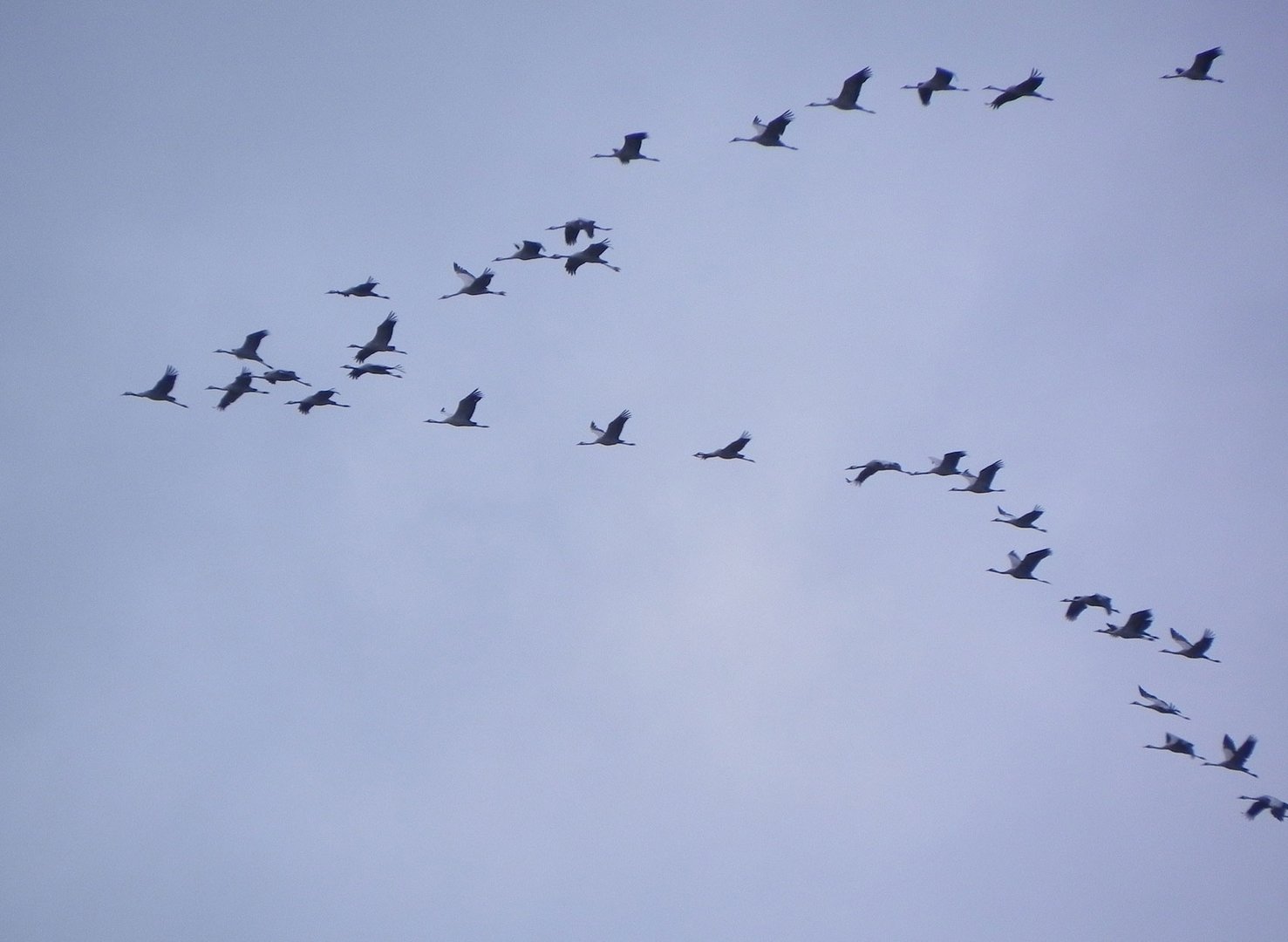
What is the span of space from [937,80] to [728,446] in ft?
34.0

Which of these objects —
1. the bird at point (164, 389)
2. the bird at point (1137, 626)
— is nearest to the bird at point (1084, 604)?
the bird at point (1137, 626)

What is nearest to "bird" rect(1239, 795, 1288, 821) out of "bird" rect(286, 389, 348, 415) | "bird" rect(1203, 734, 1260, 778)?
"bird" rect(1203, 734, 1260, 778)

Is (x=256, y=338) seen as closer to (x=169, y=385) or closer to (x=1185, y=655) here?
(x=169, y=385)

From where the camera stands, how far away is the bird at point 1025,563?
48812 mm

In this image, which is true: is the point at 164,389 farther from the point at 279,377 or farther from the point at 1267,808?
the point at 1267,808

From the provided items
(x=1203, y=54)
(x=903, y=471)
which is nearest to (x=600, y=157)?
(x=903, y=471)

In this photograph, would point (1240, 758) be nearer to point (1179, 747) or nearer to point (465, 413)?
point (1179, 747)

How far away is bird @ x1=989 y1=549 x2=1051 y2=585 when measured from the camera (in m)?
48.8

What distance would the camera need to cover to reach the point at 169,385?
50.6 m

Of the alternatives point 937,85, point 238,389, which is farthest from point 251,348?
point 937,85

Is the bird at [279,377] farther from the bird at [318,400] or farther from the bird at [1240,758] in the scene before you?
the bird at [1240,758]

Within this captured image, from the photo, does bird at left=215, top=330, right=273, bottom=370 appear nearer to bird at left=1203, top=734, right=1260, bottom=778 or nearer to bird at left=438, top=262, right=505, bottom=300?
bird at left=438, top=262, right=505, bottom=300

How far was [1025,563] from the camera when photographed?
1948 inches

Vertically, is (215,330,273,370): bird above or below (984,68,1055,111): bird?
below
